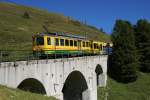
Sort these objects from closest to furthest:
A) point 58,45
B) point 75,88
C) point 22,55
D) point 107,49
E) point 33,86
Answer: point 33,86 < point 22,55 < point 58,45 < point 75,88 < point 107,49

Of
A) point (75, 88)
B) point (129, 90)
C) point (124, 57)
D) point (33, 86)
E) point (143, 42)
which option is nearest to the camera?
point (33, 86)

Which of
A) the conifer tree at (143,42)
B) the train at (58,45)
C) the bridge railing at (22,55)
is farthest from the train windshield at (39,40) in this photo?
the conifer tree at (143,42)

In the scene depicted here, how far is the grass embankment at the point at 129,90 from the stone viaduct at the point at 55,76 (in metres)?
4.45

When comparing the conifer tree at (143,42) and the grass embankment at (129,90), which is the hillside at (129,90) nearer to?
the grass embankment at (129,90)

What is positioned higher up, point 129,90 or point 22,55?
point 22,55

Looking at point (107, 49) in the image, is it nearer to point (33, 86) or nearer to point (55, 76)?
point (55, 76)

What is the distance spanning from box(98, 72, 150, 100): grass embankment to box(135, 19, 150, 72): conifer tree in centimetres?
403

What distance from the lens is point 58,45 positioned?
36219 mm

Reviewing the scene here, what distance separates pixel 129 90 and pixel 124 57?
650cm

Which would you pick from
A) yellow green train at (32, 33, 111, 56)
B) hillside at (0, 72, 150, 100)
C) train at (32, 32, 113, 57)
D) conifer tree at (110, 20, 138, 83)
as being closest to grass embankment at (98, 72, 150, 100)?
hillside at (0, 72, 150, 100)

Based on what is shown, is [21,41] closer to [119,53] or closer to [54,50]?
[119,53]

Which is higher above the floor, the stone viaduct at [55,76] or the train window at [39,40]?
the train window at [39,40]

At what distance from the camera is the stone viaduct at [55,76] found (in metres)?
21.7

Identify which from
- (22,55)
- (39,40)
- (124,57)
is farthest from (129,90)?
(22,55)
